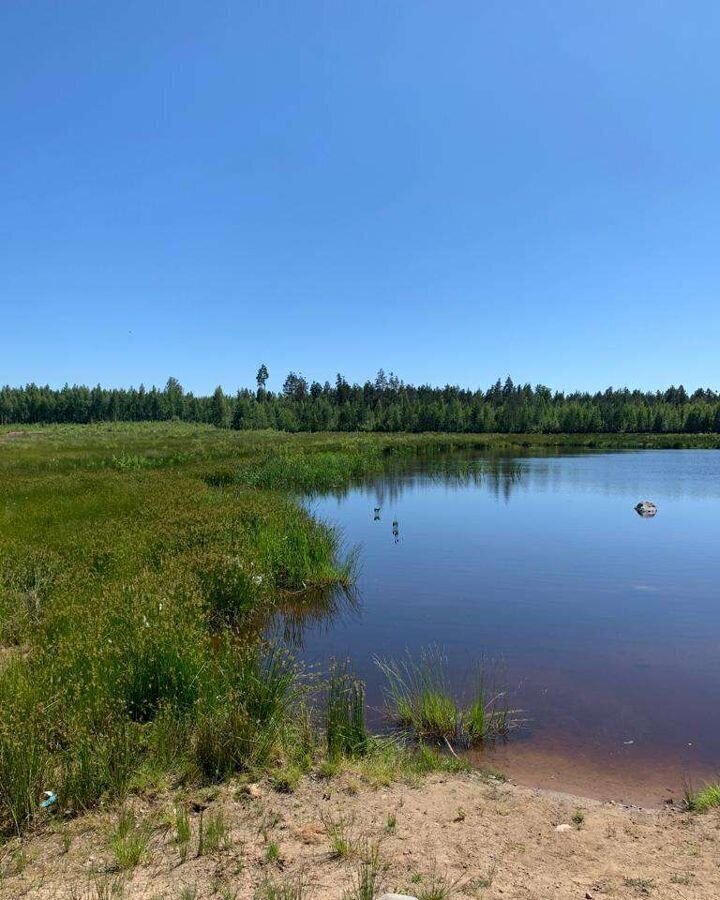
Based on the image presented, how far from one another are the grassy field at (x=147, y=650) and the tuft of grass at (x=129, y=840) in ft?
1.33

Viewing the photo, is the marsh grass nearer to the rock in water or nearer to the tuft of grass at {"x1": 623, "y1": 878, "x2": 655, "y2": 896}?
the tuft of grass at {"x1": 623, "y1": 878, "x2": 655, "y2": 896}

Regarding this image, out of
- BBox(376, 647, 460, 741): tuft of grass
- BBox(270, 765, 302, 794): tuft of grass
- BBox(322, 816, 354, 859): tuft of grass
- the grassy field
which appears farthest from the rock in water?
BBox(322, 816, 354, 859): tuft of grass

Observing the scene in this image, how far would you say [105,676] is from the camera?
6.09 meters

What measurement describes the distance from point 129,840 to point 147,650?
2.43 metres

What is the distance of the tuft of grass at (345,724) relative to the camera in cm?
618

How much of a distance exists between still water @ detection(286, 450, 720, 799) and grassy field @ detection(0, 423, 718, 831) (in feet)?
5.33

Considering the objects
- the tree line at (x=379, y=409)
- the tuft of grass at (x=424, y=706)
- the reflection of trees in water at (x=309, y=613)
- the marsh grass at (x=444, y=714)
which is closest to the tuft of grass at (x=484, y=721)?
the marsh grass at (x=444, y=714)

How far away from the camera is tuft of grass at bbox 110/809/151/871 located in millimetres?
3936

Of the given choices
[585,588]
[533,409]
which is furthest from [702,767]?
[533,409]

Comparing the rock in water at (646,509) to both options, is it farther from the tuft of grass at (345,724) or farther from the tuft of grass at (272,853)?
the tuft of grass at (272,853)

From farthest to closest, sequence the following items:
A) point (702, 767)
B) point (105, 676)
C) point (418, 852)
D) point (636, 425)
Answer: point (636, 425)
point (702, 767)
point (105, 676)
point (418, 852)

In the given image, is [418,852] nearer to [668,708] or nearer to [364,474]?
[668,708]

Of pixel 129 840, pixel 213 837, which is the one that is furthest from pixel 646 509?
pixel 129 840

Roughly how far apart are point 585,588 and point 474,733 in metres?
8.58
